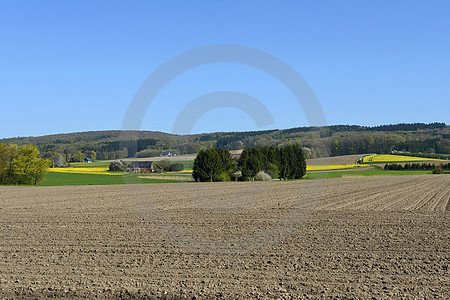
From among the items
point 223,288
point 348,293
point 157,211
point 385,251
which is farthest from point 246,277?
point 157,211

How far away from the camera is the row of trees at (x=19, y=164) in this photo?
61.2 m

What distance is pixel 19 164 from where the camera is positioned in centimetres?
6103

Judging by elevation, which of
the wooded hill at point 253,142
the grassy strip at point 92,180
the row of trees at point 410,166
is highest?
the wooded hill at point 253,142

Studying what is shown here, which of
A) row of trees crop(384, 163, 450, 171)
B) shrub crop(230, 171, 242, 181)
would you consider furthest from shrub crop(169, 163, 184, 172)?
row of trees crop(384, 163, 450, 171)

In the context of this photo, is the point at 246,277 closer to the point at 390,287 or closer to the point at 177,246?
the point at 390,287

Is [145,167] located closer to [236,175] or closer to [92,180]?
[92,180]

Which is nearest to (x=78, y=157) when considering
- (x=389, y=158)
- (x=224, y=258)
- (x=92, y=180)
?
(x=92, y=180)

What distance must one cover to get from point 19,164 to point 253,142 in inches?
1855

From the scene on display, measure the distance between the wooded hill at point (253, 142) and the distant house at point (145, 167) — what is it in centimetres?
338

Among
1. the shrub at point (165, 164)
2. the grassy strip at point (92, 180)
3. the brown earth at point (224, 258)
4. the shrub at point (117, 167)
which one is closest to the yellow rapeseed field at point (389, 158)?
the shrub at point (165, 164)

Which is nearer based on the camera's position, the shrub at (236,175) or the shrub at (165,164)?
the shrub at (236,175)

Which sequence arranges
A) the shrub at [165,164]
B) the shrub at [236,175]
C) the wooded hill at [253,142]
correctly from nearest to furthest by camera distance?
the shrub at [236,175]
the wooded hill at [253,142]
the shrub at [165,164]

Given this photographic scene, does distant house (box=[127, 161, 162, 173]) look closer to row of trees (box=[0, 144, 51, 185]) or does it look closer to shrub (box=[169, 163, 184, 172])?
shrub (box=[169, 163, 184, 172])

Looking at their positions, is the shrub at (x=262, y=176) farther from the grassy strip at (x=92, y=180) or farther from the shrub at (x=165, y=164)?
the shrub at (x=165, y=164)
